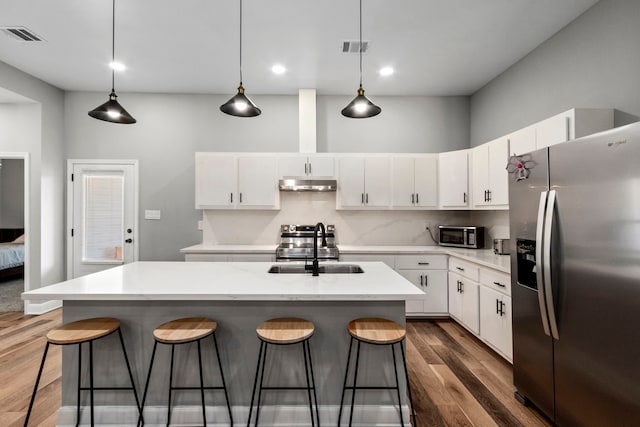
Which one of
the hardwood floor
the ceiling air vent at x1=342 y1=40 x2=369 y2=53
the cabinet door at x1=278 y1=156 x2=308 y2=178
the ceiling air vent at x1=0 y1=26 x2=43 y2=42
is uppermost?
the ceiling air vent at x1=0 y1=26 x2=43 y2=42


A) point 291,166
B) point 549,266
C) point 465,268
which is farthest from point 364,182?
point 549,266

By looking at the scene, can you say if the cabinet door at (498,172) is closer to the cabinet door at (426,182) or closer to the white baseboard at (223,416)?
the cabinet door at (426,182)

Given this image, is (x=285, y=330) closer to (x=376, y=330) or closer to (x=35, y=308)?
(x=376, y=330)

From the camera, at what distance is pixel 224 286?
1891 millimetres

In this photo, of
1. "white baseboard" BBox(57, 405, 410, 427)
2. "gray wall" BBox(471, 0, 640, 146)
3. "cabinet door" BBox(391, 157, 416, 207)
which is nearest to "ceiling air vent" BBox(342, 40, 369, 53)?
"cabinet door" BBox(391, 157, 416, 207)

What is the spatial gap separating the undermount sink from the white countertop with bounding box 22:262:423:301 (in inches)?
5.6

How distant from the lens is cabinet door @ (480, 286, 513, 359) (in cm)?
270

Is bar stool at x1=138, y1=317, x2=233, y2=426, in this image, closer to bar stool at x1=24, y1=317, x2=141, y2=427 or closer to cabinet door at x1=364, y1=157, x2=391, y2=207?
bar stool at x1=24, y1=317, x2=141, y2=427

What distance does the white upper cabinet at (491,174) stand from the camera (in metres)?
3.16

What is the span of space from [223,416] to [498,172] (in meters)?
3.33

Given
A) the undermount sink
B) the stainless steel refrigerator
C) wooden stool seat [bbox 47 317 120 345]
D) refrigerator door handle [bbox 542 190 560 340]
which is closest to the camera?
the stainless steel refrigerator

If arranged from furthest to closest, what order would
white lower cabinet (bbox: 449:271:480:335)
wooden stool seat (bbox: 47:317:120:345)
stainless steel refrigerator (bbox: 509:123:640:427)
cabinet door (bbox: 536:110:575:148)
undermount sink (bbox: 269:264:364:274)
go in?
white lower cabinet (bbox: 449:271:480:335) → undermount sink (bbox: 269:264:364:274) → cabinet door (bbox: 536:110:575:148) → wooden stool seat (bbox: 47:317:120:345) → stainless steel refrigerator (bbox: 509:123:640:427)

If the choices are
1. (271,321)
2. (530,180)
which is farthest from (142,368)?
(530,180)

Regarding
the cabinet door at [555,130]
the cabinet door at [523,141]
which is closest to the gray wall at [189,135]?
the cabinet door at [523,141]
